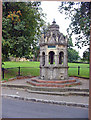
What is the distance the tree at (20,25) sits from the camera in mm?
13993

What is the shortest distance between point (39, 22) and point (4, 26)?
569 cm

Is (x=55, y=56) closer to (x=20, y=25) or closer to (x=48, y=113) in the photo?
(x=20, y=25)

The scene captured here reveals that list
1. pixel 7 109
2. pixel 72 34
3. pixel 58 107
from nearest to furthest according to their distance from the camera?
pixel 7 109
pixel 58 107
pixel 72 34

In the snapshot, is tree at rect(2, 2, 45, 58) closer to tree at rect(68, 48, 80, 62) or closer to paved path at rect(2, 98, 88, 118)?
paved path at rect(2, 98, 88, 118)

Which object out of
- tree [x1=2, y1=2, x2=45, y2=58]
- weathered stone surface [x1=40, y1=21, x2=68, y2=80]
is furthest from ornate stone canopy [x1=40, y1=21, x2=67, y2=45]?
tree [x1=2, y1=2, x2=45, y2=58]

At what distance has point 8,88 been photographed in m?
10.5

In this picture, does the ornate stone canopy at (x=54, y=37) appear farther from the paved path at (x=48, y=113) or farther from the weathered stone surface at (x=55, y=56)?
the paved path at (x=48, y=113)

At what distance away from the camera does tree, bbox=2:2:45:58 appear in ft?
45.9

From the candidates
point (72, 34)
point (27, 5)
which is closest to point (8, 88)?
point (72, 34)

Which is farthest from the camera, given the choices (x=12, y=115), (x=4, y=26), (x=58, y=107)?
(x=4, y=26)

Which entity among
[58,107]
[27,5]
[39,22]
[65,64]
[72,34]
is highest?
[27,5]

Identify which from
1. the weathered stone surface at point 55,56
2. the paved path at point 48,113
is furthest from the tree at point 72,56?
the paved path at point 48,113

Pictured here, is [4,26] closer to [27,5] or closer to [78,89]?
[27,5]

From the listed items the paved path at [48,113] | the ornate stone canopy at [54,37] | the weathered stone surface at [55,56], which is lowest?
the paved path at [48,113]
